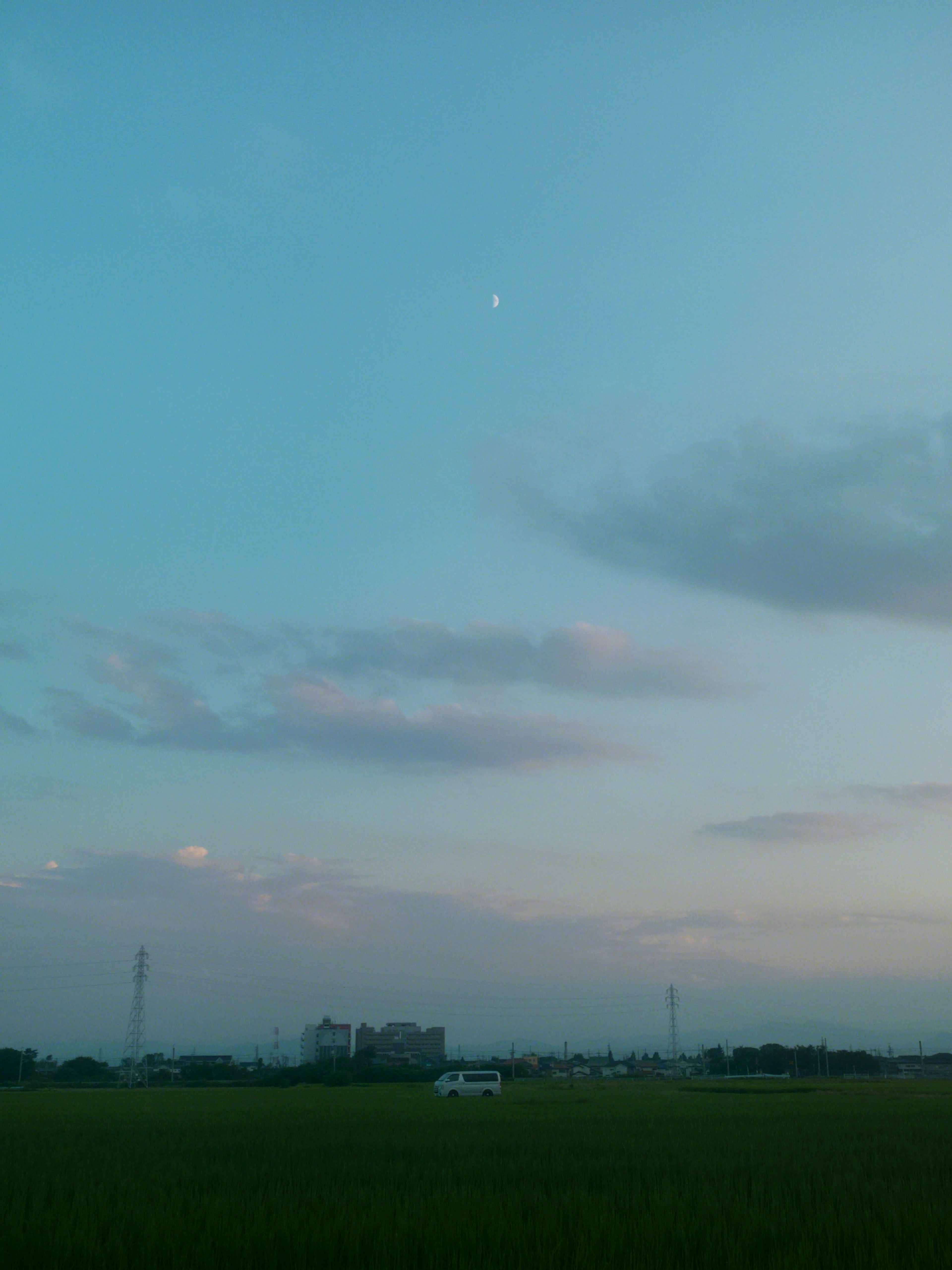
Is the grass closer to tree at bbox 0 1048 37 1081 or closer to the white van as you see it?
the white van

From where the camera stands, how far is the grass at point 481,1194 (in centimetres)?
865

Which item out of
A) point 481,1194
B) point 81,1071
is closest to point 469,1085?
point 481,1194

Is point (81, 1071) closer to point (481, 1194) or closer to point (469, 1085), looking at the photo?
point (469, 1085)

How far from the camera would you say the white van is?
186ft

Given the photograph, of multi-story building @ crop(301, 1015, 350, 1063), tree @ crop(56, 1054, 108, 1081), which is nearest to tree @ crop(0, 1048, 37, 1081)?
tree @ crop(56, 1054, 108, 1081)

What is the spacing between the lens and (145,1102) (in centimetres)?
4875

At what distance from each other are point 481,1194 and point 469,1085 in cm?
4923

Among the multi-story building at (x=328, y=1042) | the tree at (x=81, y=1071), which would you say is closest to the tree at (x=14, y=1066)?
the tree at (x=81, y=1071)

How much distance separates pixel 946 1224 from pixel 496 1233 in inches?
172

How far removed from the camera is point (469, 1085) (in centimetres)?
5775

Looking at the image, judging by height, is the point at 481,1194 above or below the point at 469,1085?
above

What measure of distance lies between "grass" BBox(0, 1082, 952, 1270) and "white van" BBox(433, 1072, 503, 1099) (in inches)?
1207

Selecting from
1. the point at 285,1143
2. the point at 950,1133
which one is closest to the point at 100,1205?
the point at 285,1143

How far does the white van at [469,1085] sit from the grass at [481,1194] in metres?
30.7
